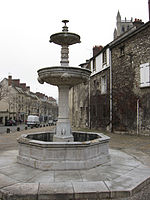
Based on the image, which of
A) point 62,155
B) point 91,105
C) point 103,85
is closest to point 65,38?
point 62,155

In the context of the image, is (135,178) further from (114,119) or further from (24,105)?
(24,105)

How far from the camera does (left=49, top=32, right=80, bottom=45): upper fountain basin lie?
5.54 m

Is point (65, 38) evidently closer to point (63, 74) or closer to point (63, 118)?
point (63, 74)

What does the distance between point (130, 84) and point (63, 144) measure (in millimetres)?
11132

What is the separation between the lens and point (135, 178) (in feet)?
12.6

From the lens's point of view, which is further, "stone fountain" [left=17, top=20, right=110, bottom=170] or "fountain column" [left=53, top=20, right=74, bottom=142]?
"fountain column" [left=53, top=20, right=74, bottom=142]

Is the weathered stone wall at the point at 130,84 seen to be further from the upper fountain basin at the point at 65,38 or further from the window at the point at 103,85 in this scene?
the upper fountain basin at the point at 65,38

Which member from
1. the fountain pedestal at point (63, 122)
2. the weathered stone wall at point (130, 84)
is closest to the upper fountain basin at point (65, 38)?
the fountain pedestal at point (63, 122)

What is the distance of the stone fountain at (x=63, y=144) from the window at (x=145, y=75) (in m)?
8.37

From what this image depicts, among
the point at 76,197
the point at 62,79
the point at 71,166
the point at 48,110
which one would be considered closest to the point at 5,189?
the point at 76,197

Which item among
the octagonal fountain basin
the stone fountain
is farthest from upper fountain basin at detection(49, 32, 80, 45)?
the octagonal fountain basin

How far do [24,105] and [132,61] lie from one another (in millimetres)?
40584

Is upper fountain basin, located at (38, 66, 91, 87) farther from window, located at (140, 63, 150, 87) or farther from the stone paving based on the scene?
window, located at (140, 63, 150, 87)

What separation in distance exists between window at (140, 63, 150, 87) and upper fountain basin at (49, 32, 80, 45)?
8.37 meters
